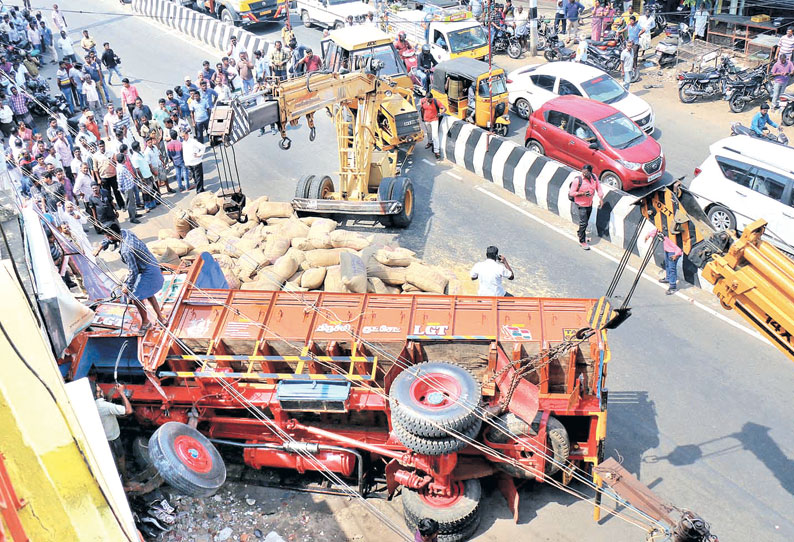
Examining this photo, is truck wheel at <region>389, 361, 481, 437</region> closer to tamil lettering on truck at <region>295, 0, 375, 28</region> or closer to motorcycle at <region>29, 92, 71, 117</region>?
motorcycle at <region>29, 92, 71, 117</region>

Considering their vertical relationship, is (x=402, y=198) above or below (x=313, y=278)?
below

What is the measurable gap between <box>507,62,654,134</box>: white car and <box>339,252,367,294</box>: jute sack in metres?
8.98

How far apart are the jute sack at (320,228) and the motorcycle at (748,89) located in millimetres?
11842

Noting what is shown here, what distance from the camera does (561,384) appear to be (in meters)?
9.01

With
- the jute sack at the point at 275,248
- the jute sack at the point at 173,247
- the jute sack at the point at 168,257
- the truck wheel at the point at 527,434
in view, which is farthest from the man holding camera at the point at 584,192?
the jute sack at the point at 168,257

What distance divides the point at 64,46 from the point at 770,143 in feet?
69.0

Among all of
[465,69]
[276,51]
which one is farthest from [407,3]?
[465,69]

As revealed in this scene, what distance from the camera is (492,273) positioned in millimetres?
10695

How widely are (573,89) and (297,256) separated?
9476 millimetres

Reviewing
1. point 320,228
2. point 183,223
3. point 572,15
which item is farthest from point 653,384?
point 572,15

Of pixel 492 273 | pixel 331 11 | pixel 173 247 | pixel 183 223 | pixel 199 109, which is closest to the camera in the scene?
pixel 492 273

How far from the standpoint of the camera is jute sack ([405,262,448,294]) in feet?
38.4

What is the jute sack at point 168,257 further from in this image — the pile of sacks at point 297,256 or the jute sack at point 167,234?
the jute sack at point 167,234

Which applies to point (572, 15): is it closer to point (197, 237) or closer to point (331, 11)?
point (331, 11)
